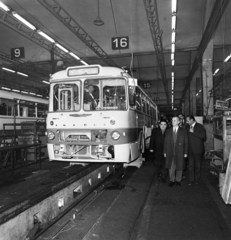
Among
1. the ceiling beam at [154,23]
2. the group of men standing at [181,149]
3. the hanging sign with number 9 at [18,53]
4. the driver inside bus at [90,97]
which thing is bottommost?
the group of men standing at [181,149]

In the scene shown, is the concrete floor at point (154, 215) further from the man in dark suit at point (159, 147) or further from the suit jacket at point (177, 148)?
the suit jacket at point (177, 148)

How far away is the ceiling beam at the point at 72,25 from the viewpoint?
12.1 meters

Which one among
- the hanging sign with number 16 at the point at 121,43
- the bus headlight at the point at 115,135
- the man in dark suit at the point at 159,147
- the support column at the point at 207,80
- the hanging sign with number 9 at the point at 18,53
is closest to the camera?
the bus headlight at the point at 115,135

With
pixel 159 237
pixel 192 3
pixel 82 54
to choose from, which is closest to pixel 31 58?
pixel 82 54

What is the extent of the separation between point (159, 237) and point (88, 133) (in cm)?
341

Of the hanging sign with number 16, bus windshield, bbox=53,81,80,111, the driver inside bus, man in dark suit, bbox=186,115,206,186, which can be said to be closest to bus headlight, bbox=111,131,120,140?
the driver inside bus

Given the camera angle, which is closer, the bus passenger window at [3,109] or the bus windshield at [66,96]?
the bus windshield at [66,96]

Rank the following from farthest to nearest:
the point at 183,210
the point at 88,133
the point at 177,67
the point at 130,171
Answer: the point at 177,67
the point at 130,171
the point at 88,133
the point at 183,210

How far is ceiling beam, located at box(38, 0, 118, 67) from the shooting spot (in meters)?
12.1

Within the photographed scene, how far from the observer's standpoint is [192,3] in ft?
42.4

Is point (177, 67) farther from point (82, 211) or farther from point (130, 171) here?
point (82, 211)

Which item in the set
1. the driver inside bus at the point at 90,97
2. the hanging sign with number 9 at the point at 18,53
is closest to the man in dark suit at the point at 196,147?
the driver inside bus at the point at 90,97

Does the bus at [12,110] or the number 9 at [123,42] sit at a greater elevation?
the number 9 at [123,42]

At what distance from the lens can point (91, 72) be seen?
7105 mm
